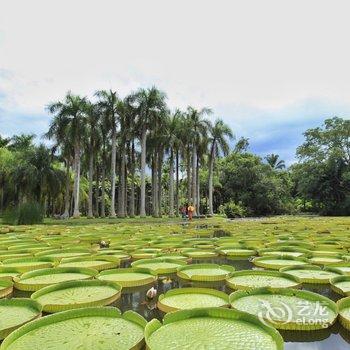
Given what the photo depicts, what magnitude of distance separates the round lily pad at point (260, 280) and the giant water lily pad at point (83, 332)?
1.81m

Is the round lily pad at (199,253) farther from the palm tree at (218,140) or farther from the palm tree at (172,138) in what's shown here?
the palm tree at (218,140)

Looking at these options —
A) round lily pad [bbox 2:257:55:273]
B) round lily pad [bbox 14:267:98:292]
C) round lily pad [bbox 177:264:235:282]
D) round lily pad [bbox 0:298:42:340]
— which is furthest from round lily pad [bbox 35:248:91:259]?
round lily pad [bbox 0:298:42:340]

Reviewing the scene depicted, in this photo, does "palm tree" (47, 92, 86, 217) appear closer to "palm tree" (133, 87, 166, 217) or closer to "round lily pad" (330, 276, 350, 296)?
"palm tree" (133, 87, 166, 217)

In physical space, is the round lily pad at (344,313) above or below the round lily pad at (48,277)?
below

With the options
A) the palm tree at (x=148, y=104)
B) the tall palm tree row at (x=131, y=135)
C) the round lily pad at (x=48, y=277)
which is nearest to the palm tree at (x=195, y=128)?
the tall palm tree row at (x=131, y=135)

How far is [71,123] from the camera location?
34.6m

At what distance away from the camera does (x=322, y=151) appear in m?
42.1

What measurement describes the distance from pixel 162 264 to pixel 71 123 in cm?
3088

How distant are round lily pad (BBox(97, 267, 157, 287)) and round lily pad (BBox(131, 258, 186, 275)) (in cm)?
34

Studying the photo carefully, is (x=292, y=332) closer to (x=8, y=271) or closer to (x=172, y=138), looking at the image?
(x=8, y=271)

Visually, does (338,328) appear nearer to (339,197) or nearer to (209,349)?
(209,349)

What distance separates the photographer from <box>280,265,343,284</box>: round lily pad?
4852 mm

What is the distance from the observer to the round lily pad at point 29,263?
19.1 ft

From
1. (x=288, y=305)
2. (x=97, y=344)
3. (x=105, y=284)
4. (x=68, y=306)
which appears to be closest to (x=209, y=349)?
(x=97, y=344)
